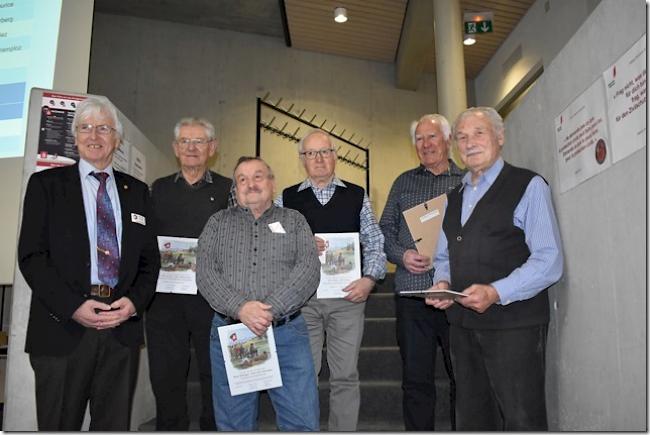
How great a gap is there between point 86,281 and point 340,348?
119 centimetres

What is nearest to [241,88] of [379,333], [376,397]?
[379,333]

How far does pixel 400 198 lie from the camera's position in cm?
283

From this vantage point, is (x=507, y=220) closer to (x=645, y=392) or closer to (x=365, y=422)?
(x=645, y=392)

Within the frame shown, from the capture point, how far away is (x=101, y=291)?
1998 mm

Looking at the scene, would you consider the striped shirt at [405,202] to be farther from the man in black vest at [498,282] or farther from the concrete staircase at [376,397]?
the concrete staircase at [376,397]

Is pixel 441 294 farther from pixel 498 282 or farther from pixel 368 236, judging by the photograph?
pixel 368 236

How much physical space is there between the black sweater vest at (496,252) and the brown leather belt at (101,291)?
4.46 feet

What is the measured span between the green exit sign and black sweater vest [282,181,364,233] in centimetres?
497

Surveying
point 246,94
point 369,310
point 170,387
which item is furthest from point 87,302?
point 246,94

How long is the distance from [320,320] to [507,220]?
3.54ft

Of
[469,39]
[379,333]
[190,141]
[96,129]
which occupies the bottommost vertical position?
[379,333]

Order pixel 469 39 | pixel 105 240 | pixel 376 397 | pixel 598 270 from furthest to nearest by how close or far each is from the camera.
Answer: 1. pixel 469 39
2. pixel 376 397
3. pixel 105 240
4. pixel 598 270

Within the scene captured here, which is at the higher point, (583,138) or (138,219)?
(583,138)

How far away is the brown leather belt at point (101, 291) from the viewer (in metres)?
1.98
